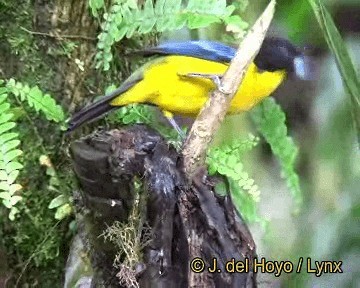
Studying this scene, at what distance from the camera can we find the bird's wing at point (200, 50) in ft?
4.65

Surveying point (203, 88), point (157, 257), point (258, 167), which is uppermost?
point (203, 88)

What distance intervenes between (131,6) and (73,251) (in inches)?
21.2

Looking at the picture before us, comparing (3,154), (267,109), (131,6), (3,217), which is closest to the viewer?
(3,154)

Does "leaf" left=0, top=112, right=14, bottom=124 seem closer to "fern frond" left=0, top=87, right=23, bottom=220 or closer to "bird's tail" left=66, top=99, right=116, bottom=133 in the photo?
"fern frond" left=0, top=87, right=23, bottom=220

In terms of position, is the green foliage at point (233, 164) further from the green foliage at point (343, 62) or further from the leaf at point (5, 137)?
the leaf at point (5, 137)

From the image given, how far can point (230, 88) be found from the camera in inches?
48.0

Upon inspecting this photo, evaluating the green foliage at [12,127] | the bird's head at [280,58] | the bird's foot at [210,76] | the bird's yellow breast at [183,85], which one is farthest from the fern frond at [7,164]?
the bird's head at [280,58]

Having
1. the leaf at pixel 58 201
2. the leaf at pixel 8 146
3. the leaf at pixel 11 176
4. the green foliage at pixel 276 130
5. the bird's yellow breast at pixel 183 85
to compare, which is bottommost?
the leaf at pixel 58 201

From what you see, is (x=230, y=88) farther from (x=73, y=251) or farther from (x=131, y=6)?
(x=73, y=251)

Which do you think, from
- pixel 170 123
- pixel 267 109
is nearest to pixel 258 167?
pixel 267 109

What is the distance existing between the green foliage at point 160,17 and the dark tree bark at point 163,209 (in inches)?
9.8

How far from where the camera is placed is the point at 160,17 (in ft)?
4.67

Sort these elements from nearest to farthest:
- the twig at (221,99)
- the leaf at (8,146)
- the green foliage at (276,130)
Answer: the twig at (221,99)
the leaf at (8,146)
the green foliage at (276,130)

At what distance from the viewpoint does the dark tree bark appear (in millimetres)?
1209
